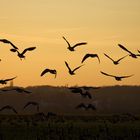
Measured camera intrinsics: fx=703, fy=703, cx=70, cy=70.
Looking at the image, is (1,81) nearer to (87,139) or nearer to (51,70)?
(51,70)

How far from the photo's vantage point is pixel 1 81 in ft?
156

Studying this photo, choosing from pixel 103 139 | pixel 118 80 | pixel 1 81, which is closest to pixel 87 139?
pixel 103 139

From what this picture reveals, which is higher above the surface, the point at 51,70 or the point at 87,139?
→ the point at 51,70

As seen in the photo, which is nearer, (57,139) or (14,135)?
(57,139)

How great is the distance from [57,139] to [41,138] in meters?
1.42

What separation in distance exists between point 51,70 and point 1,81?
137 inches

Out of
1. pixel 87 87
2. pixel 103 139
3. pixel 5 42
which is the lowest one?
pixel 103 139

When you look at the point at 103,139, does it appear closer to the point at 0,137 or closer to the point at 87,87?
the point at 87,87

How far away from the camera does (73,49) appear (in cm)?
4616

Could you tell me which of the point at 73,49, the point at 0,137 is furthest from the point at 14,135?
the point at 73,49

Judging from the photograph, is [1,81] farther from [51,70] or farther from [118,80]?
[118,80]

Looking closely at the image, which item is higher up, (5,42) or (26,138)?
(5,42)

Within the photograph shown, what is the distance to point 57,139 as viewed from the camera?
46281 millimetres

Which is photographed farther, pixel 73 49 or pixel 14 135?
pixel 14 135
